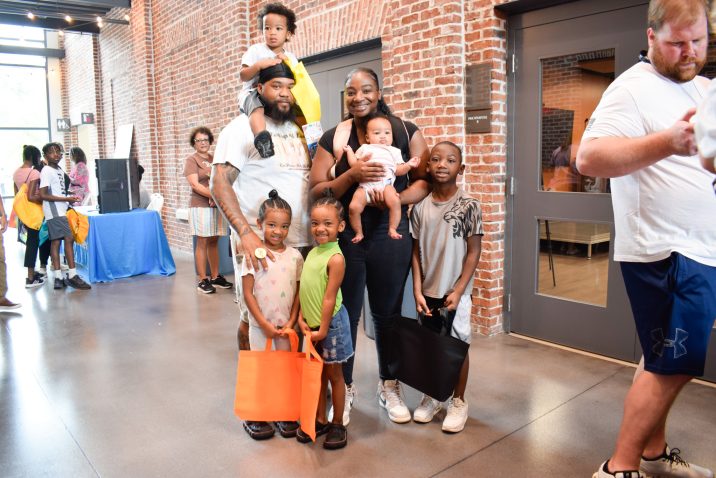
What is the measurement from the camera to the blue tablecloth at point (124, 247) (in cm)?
648

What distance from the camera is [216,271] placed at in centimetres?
619

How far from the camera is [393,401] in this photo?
285cm

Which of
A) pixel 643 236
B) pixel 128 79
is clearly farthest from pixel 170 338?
pixel 128 79

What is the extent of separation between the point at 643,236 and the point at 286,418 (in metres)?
1.74

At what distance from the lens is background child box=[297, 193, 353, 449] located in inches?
95.1

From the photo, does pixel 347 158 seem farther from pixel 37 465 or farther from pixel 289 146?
pixel 37 465

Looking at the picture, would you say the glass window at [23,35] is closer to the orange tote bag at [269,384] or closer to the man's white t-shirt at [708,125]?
the orange tote bag at [269,384]

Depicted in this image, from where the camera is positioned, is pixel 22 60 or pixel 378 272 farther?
pixel 22 60

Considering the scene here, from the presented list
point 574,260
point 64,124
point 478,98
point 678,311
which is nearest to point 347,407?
point 678,311

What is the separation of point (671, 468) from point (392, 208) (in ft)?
5.09

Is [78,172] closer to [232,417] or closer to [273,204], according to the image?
[232,417]

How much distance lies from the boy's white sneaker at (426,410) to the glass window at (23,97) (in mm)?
15928

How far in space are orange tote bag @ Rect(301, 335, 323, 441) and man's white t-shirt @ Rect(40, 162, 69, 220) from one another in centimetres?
473

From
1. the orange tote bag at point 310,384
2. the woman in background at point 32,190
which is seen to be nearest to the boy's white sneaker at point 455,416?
the orange tote bag at point 310,384
